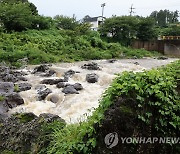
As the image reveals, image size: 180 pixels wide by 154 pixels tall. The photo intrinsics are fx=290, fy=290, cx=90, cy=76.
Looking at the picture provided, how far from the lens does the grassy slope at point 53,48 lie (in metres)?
17.4

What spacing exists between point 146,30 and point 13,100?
22.3 meters

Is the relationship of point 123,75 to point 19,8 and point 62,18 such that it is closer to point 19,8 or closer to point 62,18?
point 19,8

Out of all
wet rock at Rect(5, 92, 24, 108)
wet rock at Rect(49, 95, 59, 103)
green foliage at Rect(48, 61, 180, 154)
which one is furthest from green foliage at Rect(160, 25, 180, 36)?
green foliage at Rect(48, 61, 180, 154)

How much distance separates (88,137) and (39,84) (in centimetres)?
815

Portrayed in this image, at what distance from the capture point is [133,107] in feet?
12.2

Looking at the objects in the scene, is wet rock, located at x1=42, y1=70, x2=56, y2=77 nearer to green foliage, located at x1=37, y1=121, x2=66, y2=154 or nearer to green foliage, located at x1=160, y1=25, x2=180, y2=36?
green foliage, located at x1=37, y1=121, x2=66, y2=154

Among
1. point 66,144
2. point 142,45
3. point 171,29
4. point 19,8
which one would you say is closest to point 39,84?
point 66,144

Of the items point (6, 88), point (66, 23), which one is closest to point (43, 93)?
point (6, 88)

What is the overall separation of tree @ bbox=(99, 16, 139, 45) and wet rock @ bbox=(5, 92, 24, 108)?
20.1m

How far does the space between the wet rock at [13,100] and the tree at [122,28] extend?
20.1m

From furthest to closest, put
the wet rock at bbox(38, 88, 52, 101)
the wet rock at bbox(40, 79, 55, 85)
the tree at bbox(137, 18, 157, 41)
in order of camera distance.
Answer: the tree at bbox(137, 18, 157, 41) < the wet rock at bbox(40, 79, 55, 85) < the wet rock at bbox(38, 88, 52, 101)

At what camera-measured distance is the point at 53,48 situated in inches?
797

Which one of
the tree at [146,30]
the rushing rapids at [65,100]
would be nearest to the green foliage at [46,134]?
the rushing rapids at [65,100]

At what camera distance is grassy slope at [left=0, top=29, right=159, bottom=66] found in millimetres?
17375
